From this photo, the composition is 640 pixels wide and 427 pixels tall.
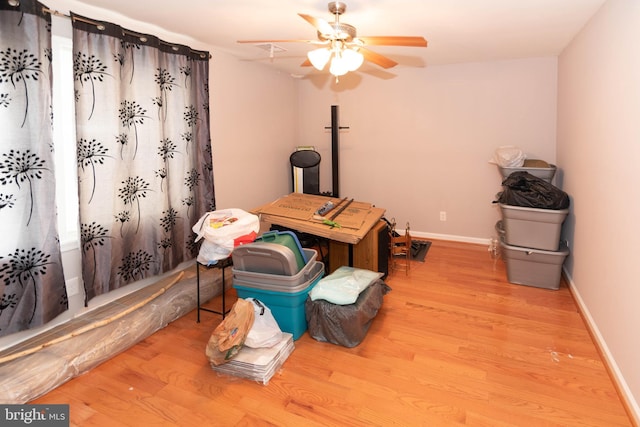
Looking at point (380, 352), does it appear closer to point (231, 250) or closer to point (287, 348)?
point (287, 348)

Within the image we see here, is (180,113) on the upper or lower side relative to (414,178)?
upper

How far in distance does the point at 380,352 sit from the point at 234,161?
8.38ft

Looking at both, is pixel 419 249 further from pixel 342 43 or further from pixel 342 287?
pixel 342 43

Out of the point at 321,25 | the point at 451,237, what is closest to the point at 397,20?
the point at 321,25

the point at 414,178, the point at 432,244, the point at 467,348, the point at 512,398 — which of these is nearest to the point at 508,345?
the point at 467,348

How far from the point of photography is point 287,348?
7.61ft

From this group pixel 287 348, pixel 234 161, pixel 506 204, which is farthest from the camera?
pixel 234 161

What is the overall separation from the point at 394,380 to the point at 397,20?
2.48 m

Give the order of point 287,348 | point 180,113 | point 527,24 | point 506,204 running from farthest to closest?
point 506,204, point 180,113, point 527,24, point 287,348

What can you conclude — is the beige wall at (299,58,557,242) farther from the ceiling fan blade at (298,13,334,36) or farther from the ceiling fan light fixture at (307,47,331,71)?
the ceiling fan blade at (298,13,334,36)

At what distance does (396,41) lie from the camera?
2.15 m

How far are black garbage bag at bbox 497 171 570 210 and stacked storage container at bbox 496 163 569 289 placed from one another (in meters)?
0.04

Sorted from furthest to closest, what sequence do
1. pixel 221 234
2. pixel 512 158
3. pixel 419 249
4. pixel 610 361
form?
pixel 419 249, pixel 512 158, pixel 221 234, pixel 610 361

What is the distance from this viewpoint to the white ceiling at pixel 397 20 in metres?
2.45
